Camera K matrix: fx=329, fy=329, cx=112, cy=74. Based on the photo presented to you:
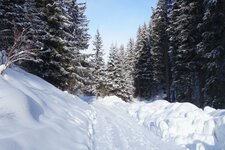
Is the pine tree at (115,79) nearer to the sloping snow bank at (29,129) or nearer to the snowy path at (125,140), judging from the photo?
the snowy path at (125,140)

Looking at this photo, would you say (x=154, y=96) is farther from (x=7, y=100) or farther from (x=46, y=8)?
(x=7, y=100)

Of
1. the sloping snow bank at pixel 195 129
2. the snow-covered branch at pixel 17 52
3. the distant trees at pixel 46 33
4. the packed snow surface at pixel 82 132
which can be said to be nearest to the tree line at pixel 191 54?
the sloping snow bank at pixel 195 129

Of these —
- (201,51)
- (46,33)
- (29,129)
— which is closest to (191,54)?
(201,51)

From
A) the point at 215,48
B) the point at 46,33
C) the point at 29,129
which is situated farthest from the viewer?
the point at 46,33

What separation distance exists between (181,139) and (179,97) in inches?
903

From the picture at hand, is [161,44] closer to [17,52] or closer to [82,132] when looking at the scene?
[17,52]

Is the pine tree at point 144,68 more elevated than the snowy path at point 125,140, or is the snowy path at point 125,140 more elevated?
the pine tree at point 144,68

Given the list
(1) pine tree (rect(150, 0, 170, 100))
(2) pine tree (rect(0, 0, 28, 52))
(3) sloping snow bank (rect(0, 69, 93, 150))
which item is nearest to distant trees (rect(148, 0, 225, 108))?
(1) pine tree (rect(150, 0, 170, 100))

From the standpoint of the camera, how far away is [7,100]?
7859 millimetres

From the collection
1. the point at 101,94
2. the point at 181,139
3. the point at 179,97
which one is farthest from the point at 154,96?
the point at 181,139

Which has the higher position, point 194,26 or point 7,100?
point 194,26

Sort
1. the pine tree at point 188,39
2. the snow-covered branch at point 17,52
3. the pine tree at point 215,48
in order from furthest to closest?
1. the pine tree at point 188,39
2. the pine tree at point 215,48
3. the snow-covered branch at point 17,52

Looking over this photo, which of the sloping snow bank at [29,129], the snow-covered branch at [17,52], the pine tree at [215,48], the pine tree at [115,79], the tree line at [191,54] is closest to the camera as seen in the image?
the sloping snow bank at [29,129]

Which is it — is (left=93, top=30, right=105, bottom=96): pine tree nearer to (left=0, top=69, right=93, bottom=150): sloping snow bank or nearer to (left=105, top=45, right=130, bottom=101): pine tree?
(left=105, top=45, right=130, bottom=101): pine tree
